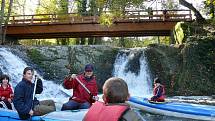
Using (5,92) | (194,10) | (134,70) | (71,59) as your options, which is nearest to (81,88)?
(5,92)

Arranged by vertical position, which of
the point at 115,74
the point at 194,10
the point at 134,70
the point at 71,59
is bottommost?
the point at 115,74

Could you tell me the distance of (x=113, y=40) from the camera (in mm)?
51469

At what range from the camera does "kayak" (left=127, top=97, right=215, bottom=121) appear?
9.36 m

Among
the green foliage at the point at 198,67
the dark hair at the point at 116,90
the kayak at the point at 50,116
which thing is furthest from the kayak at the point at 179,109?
the green foliage at the point at 198,67

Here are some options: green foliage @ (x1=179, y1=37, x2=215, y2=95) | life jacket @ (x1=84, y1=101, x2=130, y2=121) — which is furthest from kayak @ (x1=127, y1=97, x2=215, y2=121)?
green foliage @ (x1=179, y1=37, x2=215, y2=95)

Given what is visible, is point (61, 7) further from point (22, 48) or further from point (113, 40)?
point (22, 48)

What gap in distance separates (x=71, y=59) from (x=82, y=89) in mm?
13758

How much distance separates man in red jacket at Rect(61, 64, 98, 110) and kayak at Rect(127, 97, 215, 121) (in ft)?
9.18

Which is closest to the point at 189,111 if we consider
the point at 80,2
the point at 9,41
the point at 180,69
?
the point at 180,69

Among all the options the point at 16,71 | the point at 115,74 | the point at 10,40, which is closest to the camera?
the point at 16,71

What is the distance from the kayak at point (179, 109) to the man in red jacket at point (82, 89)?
2.80 metres

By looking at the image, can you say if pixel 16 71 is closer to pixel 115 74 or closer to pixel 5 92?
pixel 115 74

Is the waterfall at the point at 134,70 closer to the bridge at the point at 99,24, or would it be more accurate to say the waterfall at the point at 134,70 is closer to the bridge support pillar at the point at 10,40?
the bridge at the point at 99,24

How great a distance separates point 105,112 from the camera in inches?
125
